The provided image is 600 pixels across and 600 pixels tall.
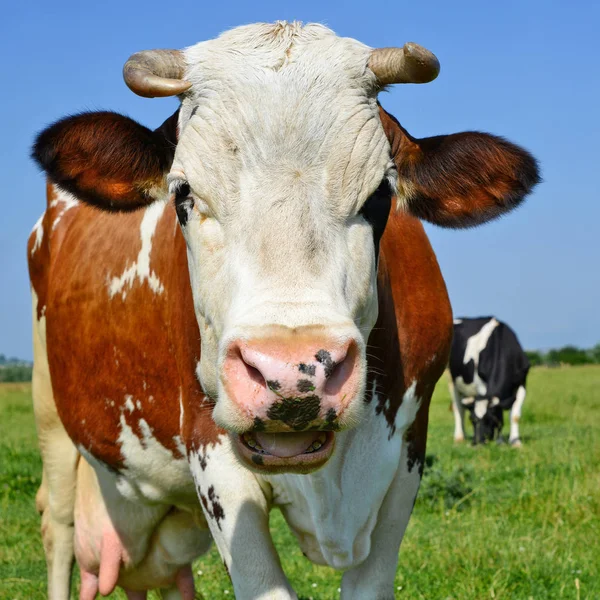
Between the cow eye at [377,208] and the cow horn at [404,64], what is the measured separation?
0.38m

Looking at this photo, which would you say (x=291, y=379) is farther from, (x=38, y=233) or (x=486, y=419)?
(x=486, y=419)

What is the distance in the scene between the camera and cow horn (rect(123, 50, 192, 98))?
10.2 ft

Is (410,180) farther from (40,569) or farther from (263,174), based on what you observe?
(40,569)

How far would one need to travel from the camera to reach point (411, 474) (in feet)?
12.7

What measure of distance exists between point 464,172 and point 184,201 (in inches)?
41.2

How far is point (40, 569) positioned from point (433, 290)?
12.8 ft

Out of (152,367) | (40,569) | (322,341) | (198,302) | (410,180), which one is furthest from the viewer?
(40,569)

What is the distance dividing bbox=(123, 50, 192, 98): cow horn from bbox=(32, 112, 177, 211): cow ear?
0.22 meters

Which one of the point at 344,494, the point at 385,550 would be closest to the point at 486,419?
the point at 385,550

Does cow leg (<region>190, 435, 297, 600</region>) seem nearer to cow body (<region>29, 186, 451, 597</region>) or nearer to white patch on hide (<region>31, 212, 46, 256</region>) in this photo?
cow body (<region>29, 186, 451, 597</region>)

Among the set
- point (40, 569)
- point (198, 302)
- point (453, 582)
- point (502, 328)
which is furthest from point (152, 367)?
point (502, 328)

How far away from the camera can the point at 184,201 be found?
3.08 metres

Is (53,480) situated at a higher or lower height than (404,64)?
lower

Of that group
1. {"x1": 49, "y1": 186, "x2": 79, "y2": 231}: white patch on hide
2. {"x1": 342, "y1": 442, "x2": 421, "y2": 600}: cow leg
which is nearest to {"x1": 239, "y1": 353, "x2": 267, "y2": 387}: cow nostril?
{"x1": 342, "y1": 442, "x2": 421, "y2": 600}: cow leg
